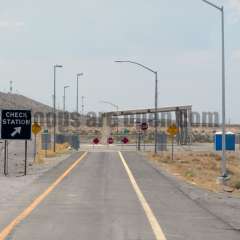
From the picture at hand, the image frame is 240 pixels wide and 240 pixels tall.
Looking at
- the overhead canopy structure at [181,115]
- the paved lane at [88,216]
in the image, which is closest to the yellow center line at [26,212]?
the paved lane at [88,216]

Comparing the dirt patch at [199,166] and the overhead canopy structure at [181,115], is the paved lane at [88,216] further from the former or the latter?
the overhead canopy structure at [181,115]

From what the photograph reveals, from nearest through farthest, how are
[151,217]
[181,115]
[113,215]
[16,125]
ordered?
1. [151,217]
2. [113,215]
3. [16,125]
4. [181,115]

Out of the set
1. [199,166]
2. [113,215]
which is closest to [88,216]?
[113,215]

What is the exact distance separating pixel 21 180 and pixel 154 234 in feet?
57.2

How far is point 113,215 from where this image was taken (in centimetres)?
1656

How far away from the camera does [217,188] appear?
29750mm

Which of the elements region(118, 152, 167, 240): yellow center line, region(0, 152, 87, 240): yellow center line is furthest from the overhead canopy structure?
region(118, 152, 167, 240): yellow center line

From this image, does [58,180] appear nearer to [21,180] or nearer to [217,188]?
[21,180]

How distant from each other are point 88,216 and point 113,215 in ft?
2.01

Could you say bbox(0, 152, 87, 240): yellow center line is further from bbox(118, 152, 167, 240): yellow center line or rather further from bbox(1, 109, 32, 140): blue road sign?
bbox(1, 109, 32, 140): blue road sign

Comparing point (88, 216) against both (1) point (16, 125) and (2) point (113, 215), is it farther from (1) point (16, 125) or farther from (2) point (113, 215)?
(1) point (16, 125)

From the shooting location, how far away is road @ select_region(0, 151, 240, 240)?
13.3 m

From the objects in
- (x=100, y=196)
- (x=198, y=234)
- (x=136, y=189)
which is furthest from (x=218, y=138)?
(x=198, y=234)

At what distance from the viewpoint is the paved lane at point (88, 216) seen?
13173 mm
